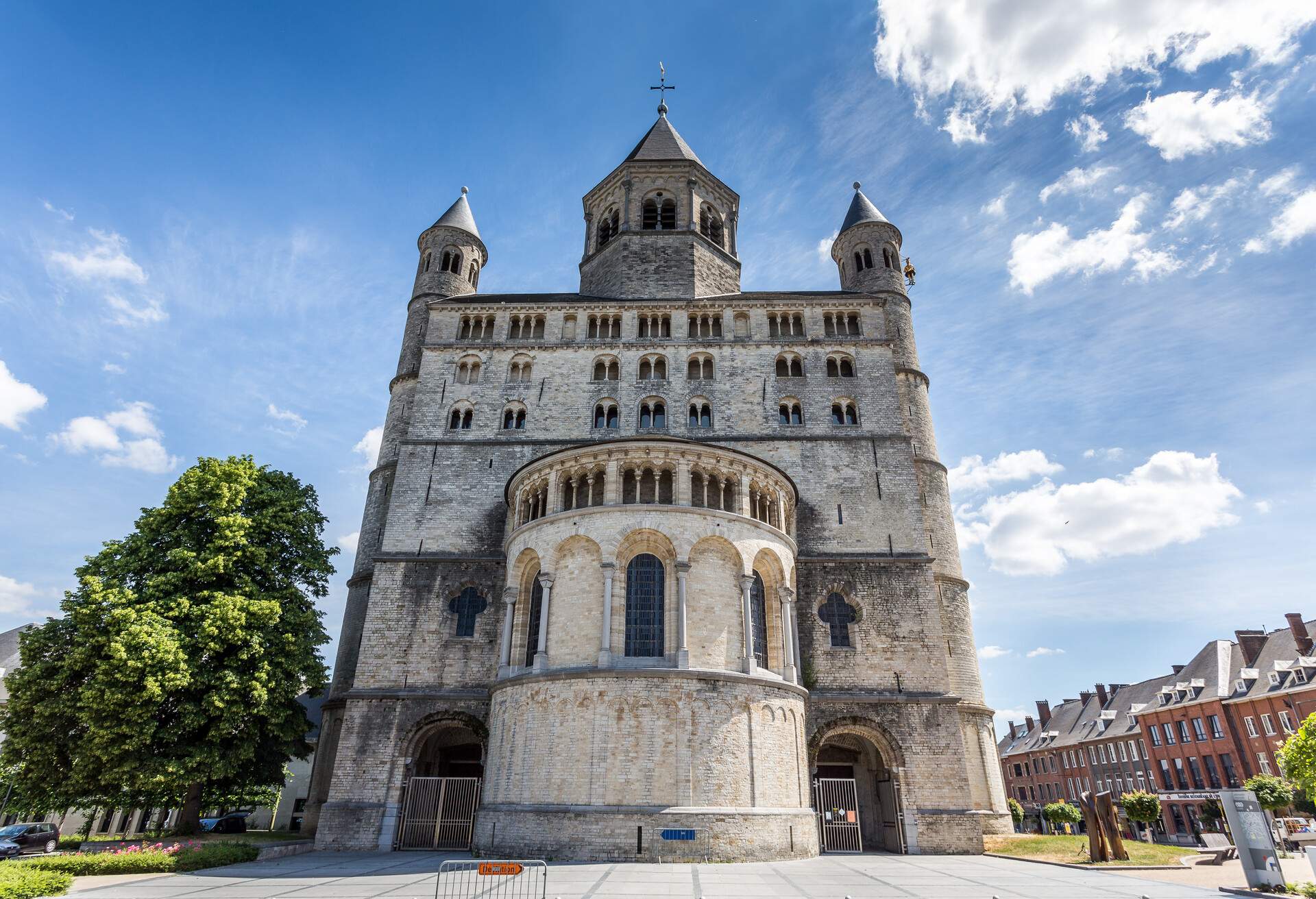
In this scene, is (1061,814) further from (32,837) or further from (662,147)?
(32,837)

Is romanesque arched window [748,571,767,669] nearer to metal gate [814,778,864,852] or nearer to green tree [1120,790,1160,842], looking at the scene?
metal gate [814,778,864,852]

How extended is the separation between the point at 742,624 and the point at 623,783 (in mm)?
5616

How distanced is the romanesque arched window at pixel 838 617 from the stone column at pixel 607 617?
849 cm

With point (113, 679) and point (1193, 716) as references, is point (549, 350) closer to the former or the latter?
point (113, 679)

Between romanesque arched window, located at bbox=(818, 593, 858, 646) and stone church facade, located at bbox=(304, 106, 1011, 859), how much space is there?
0.08 metres

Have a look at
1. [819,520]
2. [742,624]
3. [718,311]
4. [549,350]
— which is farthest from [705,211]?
[742,624]

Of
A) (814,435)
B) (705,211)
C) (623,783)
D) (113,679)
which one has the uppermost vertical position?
(705,211)

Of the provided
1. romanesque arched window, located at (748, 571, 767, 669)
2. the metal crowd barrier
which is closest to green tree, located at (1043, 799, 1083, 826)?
romanesque arched window, located at (748, 571, 767, 669)

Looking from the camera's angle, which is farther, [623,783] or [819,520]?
[819,520]

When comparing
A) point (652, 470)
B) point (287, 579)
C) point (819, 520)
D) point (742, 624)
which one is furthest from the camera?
point (819, 520)

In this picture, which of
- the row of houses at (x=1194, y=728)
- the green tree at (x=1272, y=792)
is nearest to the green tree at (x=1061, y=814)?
the row of houses at (x=1194, y=728)

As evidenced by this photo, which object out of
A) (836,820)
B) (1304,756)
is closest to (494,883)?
(836,820)

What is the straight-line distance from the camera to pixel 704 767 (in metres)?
18.3

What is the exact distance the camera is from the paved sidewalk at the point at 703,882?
12469 millimetres
